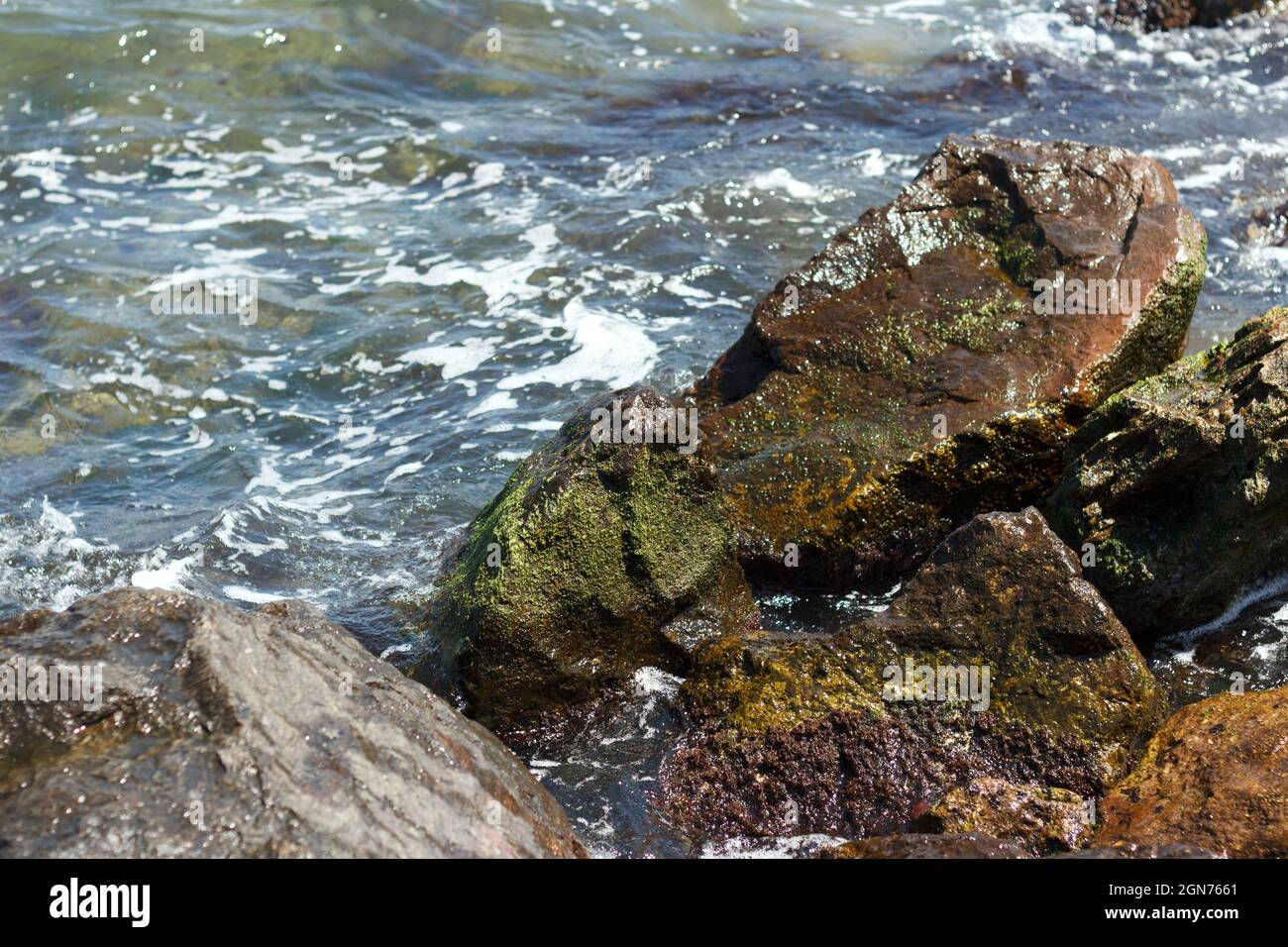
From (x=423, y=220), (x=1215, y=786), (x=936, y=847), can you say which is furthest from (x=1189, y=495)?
(x=423, y=220)

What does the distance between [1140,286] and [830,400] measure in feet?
6.08

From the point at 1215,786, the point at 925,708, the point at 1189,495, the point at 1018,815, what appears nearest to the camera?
the point at 1215,786

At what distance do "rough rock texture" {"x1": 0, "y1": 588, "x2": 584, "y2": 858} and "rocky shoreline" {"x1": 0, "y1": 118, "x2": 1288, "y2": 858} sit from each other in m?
0.01

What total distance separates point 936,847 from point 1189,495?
2.71 meters

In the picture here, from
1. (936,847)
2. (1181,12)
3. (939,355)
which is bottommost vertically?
(936,847)

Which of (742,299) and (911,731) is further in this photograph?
(742,299)

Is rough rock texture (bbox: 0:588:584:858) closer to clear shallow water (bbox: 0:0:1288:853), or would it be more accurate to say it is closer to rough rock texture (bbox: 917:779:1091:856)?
clear shallow water (bbox: 0:0:1288:853)

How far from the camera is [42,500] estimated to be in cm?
800

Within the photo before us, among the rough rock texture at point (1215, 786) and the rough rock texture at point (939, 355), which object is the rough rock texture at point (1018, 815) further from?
the rough rock texture at point (939, 355)

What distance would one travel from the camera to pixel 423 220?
1247 centimetres

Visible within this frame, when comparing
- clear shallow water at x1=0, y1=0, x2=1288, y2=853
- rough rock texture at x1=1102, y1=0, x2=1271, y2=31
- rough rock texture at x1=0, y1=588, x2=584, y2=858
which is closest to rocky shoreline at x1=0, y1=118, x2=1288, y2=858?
rough rock texture at x1=0, y1=588, x2=584, y2=858

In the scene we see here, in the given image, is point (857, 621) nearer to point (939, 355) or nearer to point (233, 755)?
point (939, 355)
